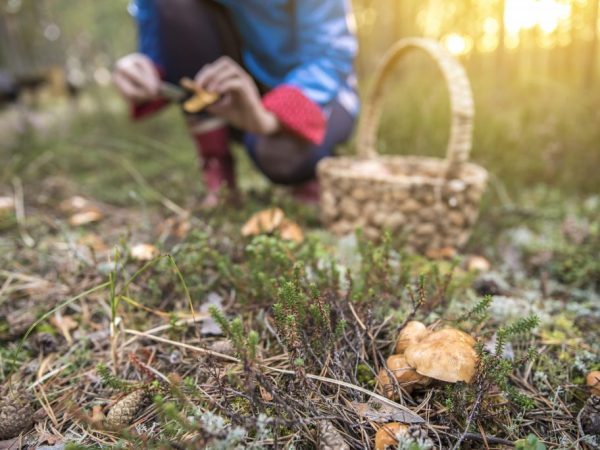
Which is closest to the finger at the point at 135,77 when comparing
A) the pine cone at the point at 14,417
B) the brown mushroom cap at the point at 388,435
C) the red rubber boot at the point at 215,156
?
the red rubber boot at the point at 215,156

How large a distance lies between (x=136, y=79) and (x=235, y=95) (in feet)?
1.77

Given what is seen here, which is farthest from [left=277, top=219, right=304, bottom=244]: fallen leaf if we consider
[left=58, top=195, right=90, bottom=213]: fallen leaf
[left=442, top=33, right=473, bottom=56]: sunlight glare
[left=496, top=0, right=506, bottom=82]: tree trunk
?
[left=442, top=33, right=473, bottom=56]: sunlight glare

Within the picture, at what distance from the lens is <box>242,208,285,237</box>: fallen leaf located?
5.09ft

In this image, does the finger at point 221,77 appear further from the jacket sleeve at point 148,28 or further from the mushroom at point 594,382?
the mushroom at point 594,382

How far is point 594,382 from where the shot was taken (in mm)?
1013

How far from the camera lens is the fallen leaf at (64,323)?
1.30 meters

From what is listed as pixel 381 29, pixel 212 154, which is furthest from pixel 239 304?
pixel 381 29

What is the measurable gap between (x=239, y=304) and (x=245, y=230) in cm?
42

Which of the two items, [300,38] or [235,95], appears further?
[300,38]

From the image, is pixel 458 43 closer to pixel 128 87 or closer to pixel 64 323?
pixel 128 87

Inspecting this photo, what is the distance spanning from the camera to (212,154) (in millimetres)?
2576

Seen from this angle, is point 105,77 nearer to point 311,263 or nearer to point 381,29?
point 381,29

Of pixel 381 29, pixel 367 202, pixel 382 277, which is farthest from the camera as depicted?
pixel 381 29

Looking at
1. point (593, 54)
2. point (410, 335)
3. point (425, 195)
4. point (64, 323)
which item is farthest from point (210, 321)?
point (593, 54)
